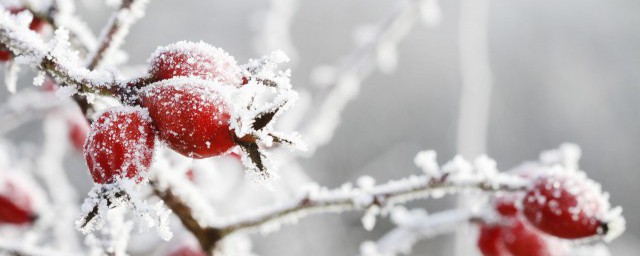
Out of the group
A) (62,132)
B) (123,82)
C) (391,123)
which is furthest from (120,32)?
(391,123)

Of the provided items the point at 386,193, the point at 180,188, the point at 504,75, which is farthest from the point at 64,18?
the point at 504,75

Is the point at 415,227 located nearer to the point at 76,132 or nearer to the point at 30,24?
the point at 30,24

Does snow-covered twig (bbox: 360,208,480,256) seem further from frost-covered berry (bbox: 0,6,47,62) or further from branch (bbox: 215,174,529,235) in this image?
frost-covered berry (bbox: 0,6,47,62)

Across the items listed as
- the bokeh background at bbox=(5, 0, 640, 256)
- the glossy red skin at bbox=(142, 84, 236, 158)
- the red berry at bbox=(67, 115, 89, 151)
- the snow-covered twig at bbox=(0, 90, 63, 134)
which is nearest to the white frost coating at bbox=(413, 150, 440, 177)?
the glossy red skin at bbox=(142, 84, 236, 158)

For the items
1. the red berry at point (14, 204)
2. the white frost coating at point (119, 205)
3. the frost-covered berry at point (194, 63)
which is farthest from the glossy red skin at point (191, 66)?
the red berry at point (14, 204)

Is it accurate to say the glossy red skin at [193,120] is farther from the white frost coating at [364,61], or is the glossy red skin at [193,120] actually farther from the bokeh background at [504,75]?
the bokeh background at [504,75]

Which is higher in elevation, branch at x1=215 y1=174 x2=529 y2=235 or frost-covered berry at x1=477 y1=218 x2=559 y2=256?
frost-covered berry at x1=477 y1=218 x2=559 y2=256
